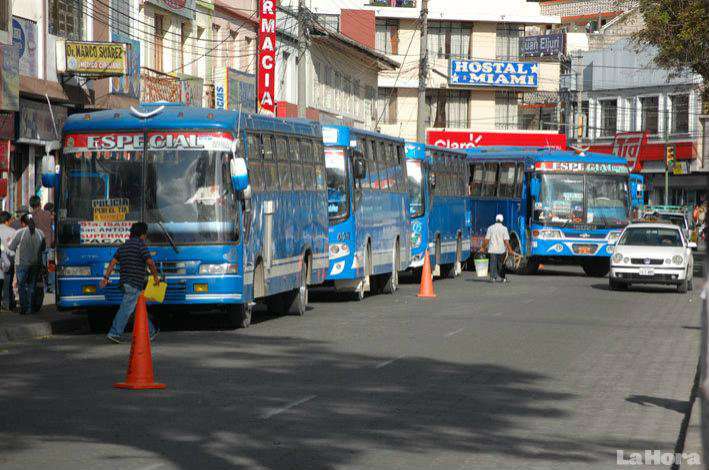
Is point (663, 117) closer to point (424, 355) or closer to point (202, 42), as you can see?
point (202, 42)

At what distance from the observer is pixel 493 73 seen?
3302 inches

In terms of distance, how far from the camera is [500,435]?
35.3 ft

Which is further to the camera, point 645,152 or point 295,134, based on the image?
point 645,152

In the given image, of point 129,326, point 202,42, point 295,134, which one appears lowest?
point 129,326

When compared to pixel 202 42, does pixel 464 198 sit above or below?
below

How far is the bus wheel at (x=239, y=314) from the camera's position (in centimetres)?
2080

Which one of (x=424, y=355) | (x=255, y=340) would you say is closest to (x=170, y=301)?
(x=255, y=340)

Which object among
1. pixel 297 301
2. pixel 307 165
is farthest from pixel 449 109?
pixel 297 301

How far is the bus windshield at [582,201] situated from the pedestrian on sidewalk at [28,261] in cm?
A: 2093

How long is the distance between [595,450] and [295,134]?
1465 cm

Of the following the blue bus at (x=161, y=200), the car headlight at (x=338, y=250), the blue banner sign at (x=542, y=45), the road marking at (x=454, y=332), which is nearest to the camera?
the blue bus at (x=161, y=200)

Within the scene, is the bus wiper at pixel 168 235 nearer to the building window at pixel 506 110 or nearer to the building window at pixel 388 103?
the building window at pixel 388 103

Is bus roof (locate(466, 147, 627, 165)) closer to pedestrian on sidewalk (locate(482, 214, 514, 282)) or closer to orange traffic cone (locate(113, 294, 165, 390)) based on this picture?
pedestrian on sidewalk (locate(482, 214, 514, 282))

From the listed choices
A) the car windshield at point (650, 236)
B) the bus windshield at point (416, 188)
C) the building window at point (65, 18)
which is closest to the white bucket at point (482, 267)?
the bus windshield at point (416, 188)
